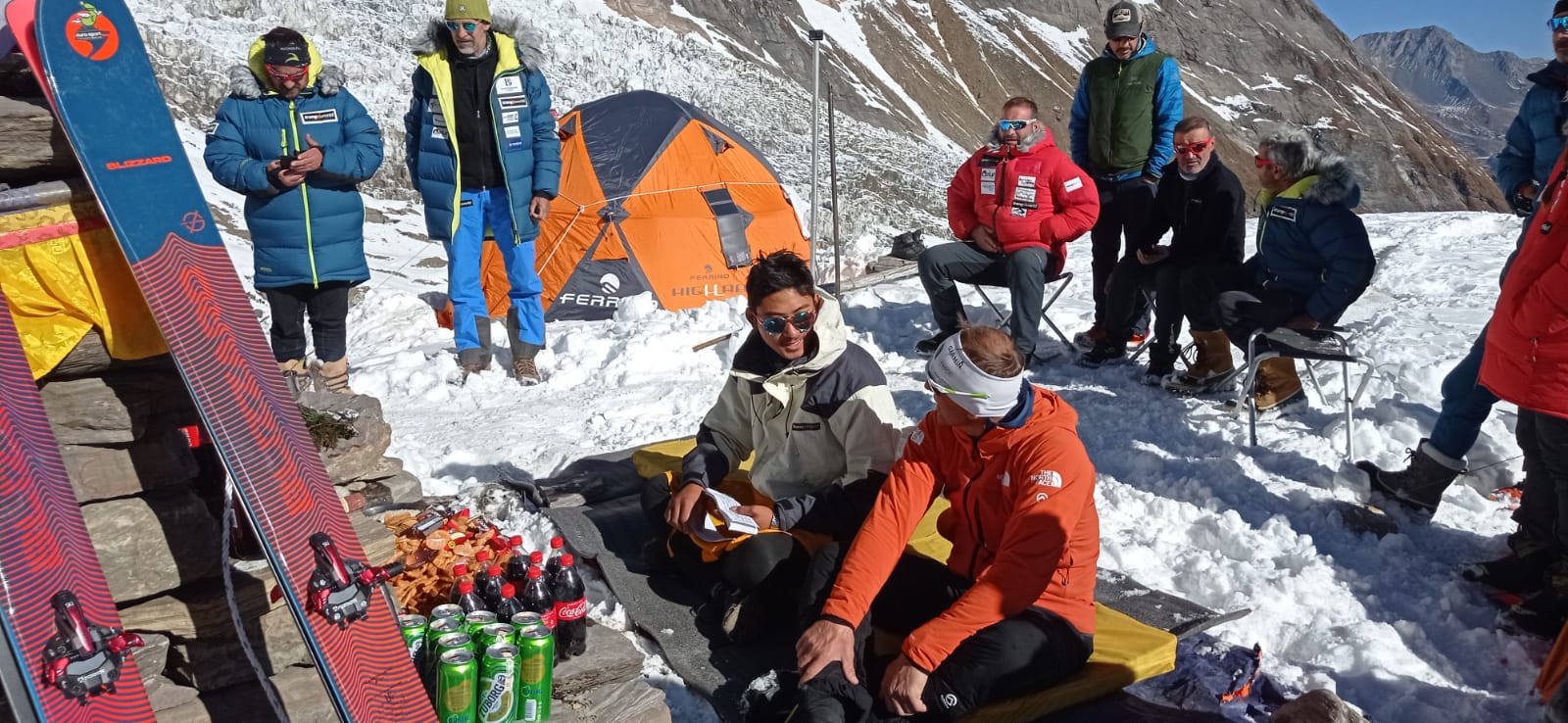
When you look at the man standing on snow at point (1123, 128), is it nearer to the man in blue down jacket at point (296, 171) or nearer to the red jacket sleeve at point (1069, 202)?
the red jacket sleeve at point (1069, 202)

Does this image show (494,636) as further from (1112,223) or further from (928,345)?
(1112,223)

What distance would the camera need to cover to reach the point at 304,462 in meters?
2.73

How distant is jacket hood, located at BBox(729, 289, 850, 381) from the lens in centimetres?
363

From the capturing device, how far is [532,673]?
2875 millimetres

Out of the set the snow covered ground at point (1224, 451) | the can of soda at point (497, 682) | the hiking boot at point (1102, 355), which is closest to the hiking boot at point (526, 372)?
the snow covered ground at point (1224, 451)

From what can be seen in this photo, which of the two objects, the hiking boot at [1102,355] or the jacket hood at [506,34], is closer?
the jacket hood at [506,34]

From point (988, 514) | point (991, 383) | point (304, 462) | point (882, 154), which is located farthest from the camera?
point (882, 154)

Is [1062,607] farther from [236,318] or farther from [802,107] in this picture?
[802,107]

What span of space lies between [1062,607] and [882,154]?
22775 mm

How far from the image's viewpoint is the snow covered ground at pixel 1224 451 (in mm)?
3529

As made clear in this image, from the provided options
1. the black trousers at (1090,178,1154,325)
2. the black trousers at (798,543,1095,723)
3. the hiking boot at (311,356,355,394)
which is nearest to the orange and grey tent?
the hiking boot at (311,356,355,394)

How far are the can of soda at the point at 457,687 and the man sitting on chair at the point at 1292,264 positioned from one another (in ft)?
14.2

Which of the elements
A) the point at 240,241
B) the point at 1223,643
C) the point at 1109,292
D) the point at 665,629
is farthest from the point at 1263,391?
the point at 240,241

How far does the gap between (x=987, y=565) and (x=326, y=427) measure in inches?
95.7
